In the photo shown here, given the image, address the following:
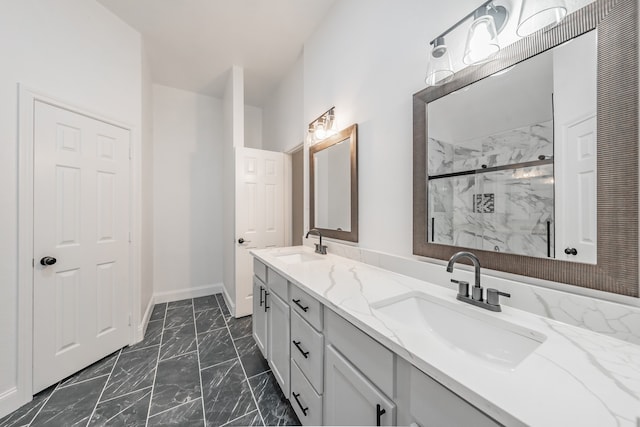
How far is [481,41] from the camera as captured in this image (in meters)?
1.00

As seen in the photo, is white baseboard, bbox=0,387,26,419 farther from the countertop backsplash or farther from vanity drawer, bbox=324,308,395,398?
the countertop backsplash

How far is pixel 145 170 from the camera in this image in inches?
102

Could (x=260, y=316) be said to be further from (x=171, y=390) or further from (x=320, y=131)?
(x=320, y=131)

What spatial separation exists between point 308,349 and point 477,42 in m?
1.56

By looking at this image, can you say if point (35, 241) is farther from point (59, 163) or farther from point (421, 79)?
point (421, 79)

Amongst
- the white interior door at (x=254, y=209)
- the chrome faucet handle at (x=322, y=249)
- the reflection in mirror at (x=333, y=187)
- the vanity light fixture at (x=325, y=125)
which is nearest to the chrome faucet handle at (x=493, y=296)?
the reflection in mirror at (x=333, y=187)

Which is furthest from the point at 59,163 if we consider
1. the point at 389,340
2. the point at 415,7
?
the point at 415,7

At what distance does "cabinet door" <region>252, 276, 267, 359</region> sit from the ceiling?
2.33 m

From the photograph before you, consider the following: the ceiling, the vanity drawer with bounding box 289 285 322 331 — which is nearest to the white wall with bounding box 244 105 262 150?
the ceiling

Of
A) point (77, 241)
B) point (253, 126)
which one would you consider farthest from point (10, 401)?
point (253, 126)

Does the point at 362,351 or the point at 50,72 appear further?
the point at 50,72

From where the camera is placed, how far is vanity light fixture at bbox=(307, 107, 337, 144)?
2.04 metres

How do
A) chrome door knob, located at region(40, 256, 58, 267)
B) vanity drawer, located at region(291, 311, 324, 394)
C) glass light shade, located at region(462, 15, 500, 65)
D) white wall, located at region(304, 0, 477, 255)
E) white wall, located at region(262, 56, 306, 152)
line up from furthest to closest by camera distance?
white wall, located at region(262, 56, 306, 152), chrome door knob, located at region(40, 256, 58, 267), white wall, located at region(304, 0, 477, 255), vanity drawer, located at region(291, 311, 324, 394), glass light shade, located at region(462, 15, 500, 65)

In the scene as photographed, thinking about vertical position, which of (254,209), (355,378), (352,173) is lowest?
(355,378)
